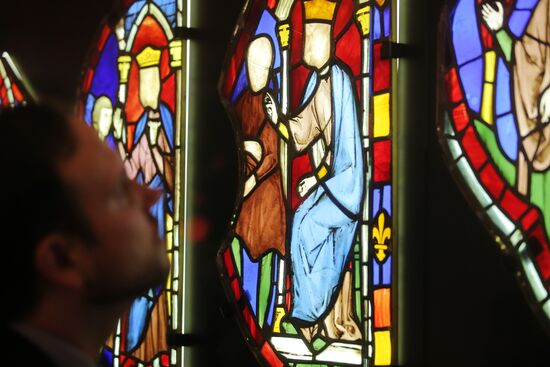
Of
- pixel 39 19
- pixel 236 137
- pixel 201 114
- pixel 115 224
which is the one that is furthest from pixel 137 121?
pixel 115 224

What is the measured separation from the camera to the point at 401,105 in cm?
265

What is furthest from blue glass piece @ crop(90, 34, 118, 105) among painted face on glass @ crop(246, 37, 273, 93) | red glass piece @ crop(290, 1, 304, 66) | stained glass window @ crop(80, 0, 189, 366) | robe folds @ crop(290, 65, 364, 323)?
robe folds @ crop(290, 65, 364, 323)

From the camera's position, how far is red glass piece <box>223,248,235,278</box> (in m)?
3.16

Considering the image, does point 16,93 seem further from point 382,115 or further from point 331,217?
point 382,115

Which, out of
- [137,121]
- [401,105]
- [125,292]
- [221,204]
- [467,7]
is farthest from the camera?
[137,121]

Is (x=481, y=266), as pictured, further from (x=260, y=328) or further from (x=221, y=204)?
(x=221, y=204)

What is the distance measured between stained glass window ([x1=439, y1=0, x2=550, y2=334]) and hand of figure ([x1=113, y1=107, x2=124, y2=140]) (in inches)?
66.9

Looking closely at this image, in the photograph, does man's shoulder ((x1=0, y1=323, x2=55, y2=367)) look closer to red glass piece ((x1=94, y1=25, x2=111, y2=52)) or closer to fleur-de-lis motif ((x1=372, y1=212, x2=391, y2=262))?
fleur-de-lis motif ((x1=372, y1=212, x2=391, y2=262))

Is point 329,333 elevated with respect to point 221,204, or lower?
lower

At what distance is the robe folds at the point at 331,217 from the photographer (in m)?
2.71

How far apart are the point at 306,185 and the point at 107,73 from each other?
1411 millimetres

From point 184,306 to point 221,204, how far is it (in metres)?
0.38

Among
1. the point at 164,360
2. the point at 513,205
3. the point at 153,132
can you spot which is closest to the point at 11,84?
the point at 153,132

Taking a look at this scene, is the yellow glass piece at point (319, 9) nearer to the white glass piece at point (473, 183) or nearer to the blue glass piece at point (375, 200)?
the blue glass piece at point (375, 200)
